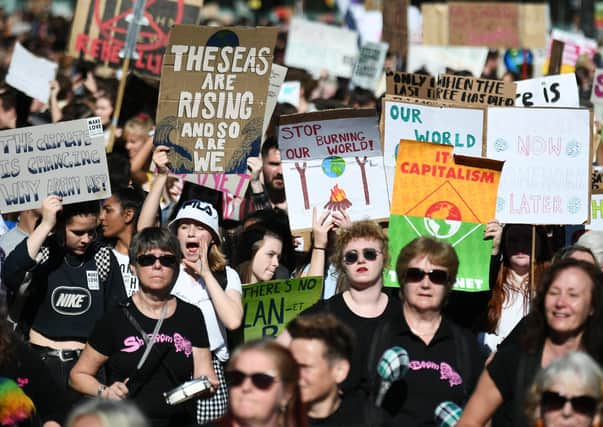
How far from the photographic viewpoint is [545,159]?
7414 mm

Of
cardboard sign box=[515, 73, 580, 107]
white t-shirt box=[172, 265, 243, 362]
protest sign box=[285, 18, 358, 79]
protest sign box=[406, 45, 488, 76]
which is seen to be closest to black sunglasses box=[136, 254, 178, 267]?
white t-shirt box=[172, 265, 243, 362]

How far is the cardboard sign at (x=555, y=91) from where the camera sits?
28.6 feet

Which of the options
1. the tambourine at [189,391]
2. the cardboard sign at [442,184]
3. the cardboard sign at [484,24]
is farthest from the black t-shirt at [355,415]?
the cardboard sign at [484,24]

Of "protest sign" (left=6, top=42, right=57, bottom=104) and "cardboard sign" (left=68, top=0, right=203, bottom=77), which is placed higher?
"cardboard sign" (left=68, top=0, right=203, bottom=77)

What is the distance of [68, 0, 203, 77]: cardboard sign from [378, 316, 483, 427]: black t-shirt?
6119 millimetres

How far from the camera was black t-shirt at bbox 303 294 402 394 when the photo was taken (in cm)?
541

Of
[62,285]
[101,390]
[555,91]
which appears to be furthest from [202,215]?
[555,91]

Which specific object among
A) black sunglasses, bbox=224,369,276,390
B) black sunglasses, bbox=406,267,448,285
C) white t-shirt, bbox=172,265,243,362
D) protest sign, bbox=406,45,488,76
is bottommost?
black sunglasses, bbox=224,369,276,390

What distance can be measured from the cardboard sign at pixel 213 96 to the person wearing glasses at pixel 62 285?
1120 mm

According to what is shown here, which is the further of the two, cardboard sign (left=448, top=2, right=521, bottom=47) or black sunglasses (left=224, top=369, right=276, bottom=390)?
cardboard sign (left=448, top=2, right=521, bottom=47)

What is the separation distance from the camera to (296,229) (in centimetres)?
723

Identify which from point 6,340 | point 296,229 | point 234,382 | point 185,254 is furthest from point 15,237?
point 234,382

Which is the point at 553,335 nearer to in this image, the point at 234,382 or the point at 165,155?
the point at 234,382

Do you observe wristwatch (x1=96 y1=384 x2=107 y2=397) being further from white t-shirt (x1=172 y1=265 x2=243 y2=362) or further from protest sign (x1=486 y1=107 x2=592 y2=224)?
protest sign (x1=486 y1=107 x2=592 y2=224)
